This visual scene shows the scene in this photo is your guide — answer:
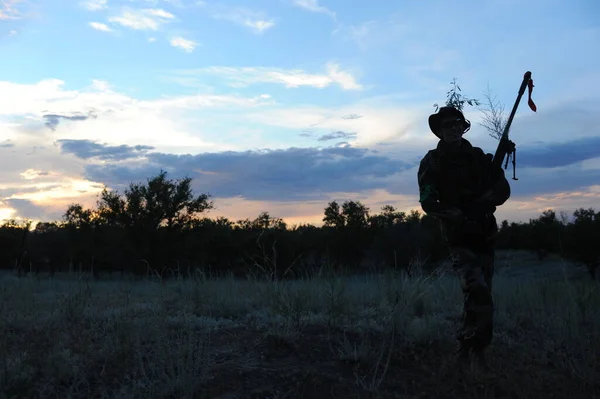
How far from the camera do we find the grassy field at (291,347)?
4.22 metres

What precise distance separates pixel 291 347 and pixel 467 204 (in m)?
2.12

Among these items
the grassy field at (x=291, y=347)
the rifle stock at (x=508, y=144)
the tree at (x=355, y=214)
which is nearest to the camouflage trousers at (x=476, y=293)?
the grassy field at (x=291, y=347)

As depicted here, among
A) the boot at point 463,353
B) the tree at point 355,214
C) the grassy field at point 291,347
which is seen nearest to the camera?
the grassy field at point 291,347

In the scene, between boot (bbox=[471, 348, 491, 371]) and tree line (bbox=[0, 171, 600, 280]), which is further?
tree line (bbox=[0, 171, 600, 280])

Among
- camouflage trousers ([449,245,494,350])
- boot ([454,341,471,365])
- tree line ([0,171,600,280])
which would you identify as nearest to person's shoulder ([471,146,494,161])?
camouflage trousers ([449,245,494,350])

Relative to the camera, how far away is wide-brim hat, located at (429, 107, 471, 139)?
17.1 ft

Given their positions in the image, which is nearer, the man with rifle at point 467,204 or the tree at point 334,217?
the man with rifle at point 467,204

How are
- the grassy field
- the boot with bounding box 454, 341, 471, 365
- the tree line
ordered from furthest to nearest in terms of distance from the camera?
the tree line < the boot with bounding box 454, 341, 471, 365 < the grassy field

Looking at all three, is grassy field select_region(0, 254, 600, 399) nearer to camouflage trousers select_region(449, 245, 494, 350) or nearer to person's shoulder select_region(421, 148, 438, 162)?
camouflage trousers select_region(449, 245, 494, 350)

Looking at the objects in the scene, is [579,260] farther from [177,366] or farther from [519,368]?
[177,366]

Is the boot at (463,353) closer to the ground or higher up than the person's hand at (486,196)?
closer to the ground

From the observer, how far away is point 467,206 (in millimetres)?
5047

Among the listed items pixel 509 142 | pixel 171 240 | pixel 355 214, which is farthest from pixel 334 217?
pixel 509 142

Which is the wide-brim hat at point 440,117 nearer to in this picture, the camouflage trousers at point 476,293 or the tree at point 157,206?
the camouflage trousers at point 476,293
